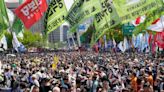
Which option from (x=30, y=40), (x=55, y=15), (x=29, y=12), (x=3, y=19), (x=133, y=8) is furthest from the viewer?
(x=30, y=40)

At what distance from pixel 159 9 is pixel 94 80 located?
5390 millimetres

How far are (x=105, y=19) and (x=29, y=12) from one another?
8.50 feet

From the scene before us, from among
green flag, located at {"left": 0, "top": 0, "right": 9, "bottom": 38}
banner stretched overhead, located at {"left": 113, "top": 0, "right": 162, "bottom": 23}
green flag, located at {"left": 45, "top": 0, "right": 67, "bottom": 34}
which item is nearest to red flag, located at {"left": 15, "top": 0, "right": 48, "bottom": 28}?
green flag, located at {"left": 45, "top": 0, "right": 67, "bottom": 34}

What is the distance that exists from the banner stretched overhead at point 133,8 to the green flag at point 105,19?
1.19 ft

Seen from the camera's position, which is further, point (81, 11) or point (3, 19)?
point (81, 11)

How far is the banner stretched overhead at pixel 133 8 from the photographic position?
16438 mm

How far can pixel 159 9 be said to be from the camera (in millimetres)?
17656

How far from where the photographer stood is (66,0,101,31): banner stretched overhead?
16.8m

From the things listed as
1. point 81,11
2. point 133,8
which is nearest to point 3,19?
point 81,11

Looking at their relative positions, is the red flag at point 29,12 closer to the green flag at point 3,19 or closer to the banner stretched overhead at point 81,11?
the banner stretched overhead at point 81,11

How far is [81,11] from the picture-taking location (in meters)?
16.8

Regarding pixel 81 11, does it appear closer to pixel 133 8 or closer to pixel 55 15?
pixel 55 15

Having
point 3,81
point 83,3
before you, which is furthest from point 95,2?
point 3,81

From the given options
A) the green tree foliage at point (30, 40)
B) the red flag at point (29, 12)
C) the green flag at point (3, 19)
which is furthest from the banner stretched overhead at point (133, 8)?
the green tree foliage at point (30, 40)
